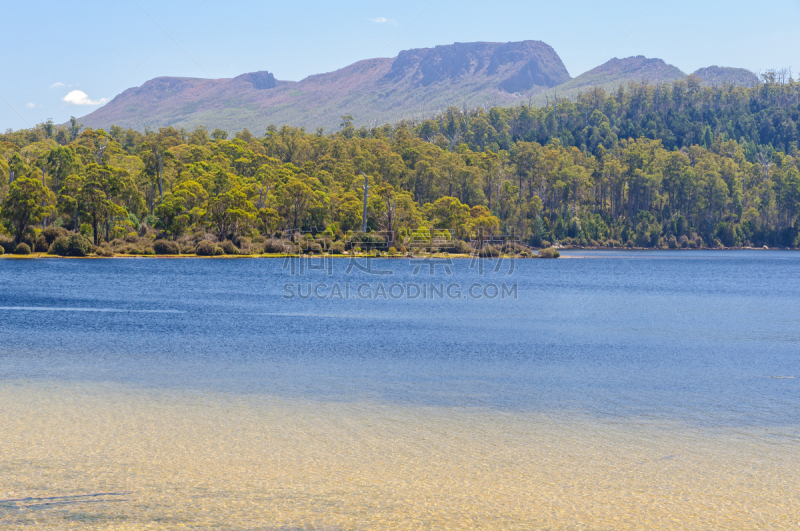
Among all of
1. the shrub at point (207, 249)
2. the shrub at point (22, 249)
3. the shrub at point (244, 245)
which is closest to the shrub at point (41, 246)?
the shrub at point (22, 249)

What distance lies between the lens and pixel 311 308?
36.6m

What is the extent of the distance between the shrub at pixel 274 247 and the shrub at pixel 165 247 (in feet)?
37.7

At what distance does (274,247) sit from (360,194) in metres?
25.8

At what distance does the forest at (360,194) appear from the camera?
85562 millimetres

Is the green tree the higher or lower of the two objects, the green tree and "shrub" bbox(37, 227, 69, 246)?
the higher

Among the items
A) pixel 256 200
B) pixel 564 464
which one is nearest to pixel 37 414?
pixel 564 464

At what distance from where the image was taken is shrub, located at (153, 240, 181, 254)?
8451 centimetres

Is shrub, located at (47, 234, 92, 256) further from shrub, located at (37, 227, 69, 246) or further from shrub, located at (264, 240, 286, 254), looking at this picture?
shrub, located at (264, 240, 286, 254)

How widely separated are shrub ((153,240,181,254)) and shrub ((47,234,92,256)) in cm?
911

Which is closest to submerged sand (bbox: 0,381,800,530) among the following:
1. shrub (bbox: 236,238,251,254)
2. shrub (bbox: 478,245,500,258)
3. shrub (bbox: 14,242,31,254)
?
shrub (bbox: 14,242,31,254)

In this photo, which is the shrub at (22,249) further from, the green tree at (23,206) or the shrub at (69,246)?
the shrub at (69,246)

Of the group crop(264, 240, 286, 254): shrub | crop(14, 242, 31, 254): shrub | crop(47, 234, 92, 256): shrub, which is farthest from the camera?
crop(264, 240, 286, 254): shrub

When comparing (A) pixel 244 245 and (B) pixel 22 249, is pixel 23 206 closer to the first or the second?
(B) pixel 22 249

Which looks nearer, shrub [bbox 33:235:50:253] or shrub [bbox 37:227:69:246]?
shrub [bbox 33:235:50:253]
